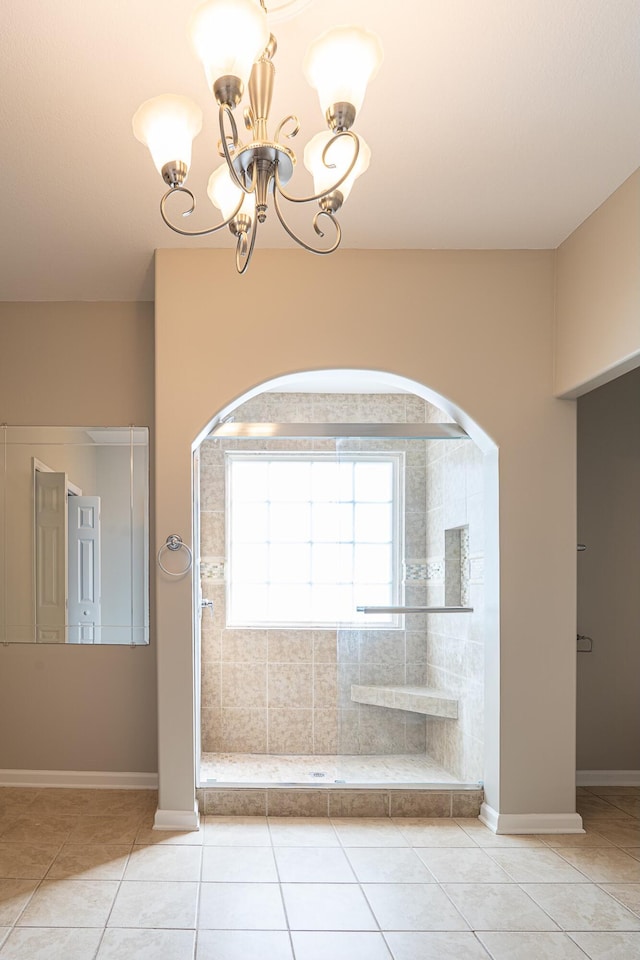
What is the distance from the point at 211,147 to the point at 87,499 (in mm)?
2246

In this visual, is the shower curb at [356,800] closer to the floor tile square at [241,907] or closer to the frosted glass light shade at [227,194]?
the floor tile square at [241,907]

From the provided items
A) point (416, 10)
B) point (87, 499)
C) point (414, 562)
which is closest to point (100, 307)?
point (87, 499)

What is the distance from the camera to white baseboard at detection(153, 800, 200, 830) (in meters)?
3.93

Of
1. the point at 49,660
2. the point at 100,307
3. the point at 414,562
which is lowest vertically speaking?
the point at 49,660

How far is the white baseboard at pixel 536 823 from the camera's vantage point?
3951 mm

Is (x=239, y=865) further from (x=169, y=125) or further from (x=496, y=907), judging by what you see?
(x=169, y=125)

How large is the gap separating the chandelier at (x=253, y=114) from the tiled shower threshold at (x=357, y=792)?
2.71m

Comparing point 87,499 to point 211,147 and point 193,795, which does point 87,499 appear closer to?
point 193,795

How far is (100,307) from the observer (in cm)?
486

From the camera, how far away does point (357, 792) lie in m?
4.20

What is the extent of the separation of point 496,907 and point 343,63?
274 cm

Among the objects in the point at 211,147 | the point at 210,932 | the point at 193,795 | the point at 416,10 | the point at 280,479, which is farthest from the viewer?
the point at 280,479

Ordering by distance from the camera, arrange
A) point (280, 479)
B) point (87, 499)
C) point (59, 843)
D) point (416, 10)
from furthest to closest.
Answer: point (280, 479) < point (87, 499) < point (59, 843) < point (416, 10)

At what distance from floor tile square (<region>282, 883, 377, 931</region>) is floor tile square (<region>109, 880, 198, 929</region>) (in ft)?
1.12
